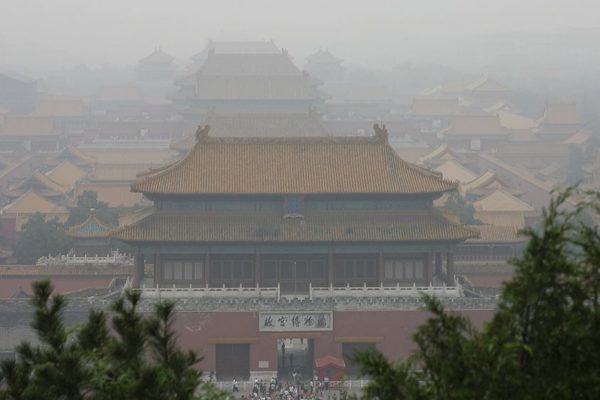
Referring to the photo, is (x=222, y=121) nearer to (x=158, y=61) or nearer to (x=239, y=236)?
(x=239, y=236)

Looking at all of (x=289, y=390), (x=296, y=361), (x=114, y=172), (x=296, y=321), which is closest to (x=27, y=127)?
(x=114, y=172)

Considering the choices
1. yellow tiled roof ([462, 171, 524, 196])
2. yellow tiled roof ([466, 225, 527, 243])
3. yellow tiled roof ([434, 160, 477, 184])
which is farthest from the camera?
yellow tiled roof ([434, 160, 477, 184])

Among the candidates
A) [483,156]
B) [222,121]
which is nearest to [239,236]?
[222,121]

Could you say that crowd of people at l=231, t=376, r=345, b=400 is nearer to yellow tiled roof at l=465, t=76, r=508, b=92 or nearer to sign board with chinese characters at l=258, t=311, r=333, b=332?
sign board with chinese characters at l=258, t=311, r=333, b=332

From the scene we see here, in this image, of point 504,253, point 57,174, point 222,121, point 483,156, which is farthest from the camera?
point 483,156

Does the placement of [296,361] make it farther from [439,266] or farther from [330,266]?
[439,266]

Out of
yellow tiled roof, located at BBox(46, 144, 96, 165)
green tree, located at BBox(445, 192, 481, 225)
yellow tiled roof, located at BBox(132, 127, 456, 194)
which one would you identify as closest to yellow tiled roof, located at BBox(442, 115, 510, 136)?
yellow tiled roof, located at BBox(46, 144, 96, 165)

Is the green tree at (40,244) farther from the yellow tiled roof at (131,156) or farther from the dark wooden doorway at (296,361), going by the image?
the yellow tiled roof at (131,156)
